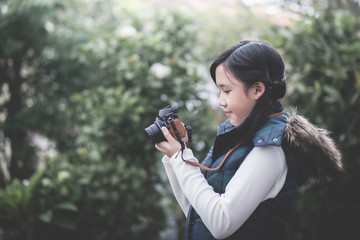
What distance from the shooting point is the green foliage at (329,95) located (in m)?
3.70

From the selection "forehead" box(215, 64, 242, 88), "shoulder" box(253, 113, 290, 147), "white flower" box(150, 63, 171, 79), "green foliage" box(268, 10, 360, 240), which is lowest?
"green foliage" box(268, 10, 360, 240)

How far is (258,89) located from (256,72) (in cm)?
7

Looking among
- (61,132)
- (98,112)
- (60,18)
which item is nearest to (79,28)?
(60,18)

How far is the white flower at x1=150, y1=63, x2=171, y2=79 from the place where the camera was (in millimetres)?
3818

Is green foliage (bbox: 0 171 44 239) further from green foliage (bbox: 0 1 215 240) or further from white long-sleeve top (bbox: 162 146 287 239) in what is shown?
white long-sleeve top (bbox: 162 146 287 239)

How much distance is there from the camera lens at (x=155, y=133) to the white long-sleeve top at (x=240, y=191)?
7.6 inches

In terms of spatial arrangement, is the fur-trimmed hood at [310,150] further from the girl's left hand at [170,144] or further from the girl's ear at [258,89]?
the girl's left hand at [170,144]

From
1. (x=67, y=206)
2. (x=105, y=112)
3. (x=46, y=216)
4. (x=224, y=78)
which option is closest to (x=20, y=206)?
(x=46, y=216)

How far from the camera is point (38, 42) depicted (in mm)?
5281

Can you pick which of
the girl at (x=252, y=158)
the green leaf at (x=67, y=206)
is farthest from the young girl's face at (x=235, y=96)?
the green leaf at (x=67, y=206)

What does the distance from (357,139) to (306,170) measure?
8.11 ft

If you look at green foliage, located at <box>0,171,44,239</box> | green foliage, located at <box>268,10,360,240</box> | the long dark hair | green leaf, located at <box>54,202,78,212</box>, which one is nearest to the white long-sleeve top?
the long dark hair

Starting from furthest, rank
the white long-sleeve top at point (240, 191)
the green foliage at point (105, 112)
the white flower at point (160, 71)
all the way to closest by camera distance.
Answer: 1. the green foliage at point (105, 112)
2. the white flower at point (160, 71)
3. the white long-sleeve top at point (240, 191)

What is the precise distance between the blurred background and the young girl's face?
2097 mm
